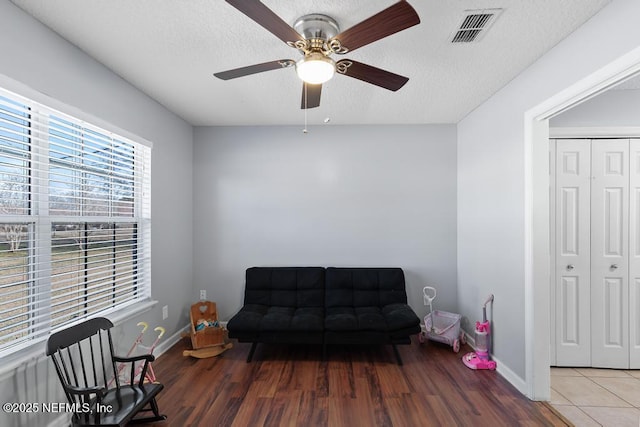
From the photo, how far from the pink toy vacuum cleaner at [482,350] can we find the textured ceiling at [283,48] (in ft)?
6.77

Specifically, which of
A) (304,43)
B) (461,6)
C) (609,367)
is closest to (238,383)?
(304,43)

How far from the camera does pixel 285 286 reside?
355cm

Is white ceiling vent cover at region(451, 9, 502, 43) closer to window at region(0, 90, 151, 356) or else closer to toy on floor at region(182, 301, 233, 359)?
window at region(0, 90, 151, 356)

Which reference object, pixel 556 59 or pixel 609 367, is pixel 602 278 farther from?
pixel 556 59

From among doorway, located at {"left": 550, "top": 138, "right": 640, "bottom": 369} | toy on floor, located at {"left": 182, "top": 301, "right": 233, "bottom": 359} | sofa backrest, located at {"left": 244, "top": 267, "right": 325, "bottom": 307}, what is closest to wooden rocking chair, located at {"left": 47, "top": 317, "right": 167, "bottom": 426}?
toy on floor, located at {"left": 182, "top": 301, "right": 233, "bottom": 359}

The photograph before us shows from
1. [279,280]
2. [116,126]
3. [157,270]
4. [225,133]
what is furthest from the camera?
[225,133]

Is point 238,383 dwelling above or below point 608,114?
below

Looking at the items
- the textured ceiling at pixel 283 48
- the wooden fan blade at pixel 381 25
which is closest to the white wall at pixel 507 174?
the textured ceiling at pixel 283 48

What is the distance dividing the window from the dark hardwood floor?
0.99m

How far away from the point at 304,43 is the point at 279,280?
102 inches

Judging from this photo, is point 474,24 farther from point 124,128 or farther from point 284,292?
point 284,292

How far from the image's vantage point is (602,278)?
107 inches

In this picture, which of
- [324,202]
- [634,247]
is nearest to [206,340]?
[324,202]

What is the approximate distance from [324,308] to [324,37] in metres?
2.69
